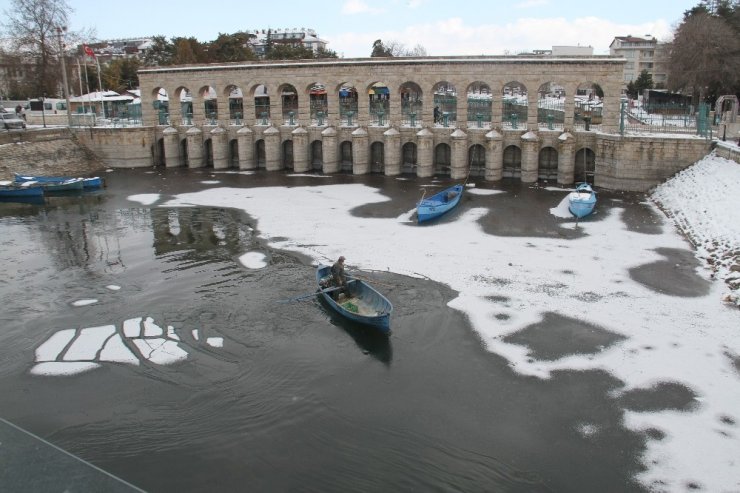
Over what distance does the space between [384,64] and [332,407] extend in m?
35.5

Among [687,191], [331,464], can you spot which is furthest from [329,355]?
[687,191]

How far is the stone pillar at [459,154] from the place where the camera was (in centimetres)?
4347

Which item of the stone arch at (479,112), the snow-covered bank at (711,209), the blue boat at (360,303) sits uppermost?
the stone arch at (479,112)

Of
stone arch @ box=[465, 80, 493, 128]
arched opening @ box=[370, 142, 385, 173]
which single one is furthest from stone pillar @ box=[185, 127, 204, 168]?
stone arch @ box=[465, 80, 493, 128]

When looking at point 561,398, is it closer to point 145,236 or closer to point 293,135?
point 145,236

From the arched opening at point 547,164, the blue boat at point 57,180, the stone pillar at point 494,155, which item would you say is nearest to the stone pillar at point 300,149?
the blue boat at point 57,180

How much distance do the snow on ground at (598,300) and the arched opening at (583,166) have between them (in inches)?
301

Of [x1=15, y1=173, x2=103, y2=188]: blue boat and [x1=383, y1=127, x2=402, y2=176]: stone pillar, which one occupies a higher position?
[x1=383, y1=127, x2=402, y2=176]: stone pillar

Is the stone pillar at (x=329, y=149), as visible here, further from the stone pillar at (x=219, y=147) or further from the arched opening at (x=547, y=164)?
the arched opening at (x=547, y=164)

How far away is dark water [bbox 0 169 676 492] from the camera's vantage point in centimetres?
1260

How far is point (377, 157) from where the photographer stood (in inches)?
1930

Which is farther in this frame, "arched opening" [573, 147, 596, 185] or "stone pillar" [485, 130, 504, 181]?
"stone pillar" [485, 130, 504, 181]

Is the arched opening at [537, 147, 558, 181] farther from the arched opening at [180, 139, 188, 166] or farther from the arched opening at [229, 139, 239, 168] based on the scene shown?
the arched opening at [180, 139, 188, 166]

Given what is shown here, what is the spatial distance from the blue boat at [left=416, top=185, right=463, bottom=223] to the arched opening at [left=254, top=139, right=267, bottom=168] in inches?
833
